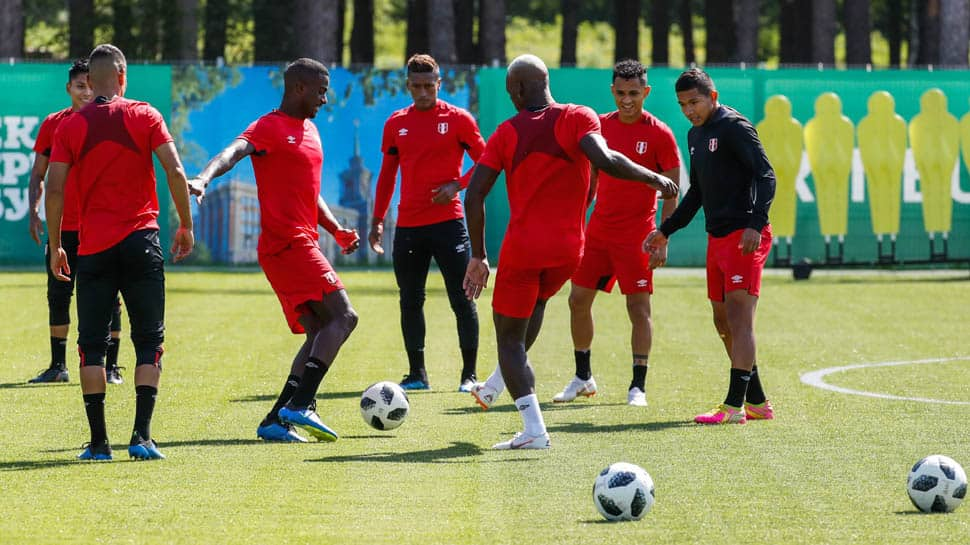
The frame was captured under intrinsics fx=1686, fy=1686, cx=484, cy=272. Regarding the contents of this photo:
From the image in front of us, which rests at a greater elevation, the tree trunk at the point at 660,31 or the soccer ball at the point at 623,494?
the tree trunk at the point at 660,31

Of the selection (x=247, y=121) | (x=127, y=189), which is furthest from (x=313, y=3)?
(x=127, y=189)

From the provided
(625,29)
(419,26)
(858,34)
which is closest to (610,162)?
(858,34)

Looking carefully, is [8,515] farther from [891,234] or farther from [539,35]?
[539,35]

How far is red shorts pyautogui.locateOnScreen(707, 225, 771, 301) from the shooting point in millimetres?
10453

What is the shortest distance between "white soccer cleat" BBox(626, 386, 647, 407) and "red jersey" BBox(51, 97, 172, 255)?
395 cm

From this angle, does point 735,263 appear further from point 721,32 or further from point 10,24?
point 721,32

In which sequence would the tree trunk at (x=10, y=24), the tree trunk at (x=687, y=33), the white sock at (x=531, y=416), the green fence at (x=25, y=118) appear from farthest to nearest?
the tree trunk at (x=687, y=33) < the tree trunk at (x=10, y=24) < the green fence at (x=25, y=118) < the white sock at (x=531, y=416)

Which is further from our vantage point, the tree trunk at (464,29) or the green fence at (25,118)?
the tree trunk at (464,29)

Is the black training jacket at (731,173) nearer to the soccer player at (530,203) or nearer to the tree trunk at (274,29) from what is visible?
the soccer player at (530,203)

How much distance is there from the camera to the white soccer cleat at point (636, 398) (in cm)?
1137

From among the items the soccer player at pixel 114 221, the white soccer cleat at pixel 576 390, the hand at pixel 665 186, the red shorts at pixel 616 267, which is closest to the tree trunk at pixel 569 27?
the red shorts at pixel 616 267

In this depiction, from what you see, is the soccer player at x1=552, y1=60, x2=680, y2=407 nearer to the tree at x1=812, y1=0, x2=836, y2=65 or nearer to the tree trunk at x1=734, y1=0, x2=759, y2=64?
the tree at x1=812, y1=0, x2=836, y2=65

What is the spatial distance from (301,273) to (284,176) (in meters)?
0.57

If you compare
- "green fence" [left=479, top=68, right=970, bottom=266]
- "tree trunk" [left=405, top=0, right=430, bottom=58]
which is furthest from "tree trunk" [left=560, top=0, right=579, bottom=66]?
"green fence" [left=479, top=68, right=970, bottom=266]
